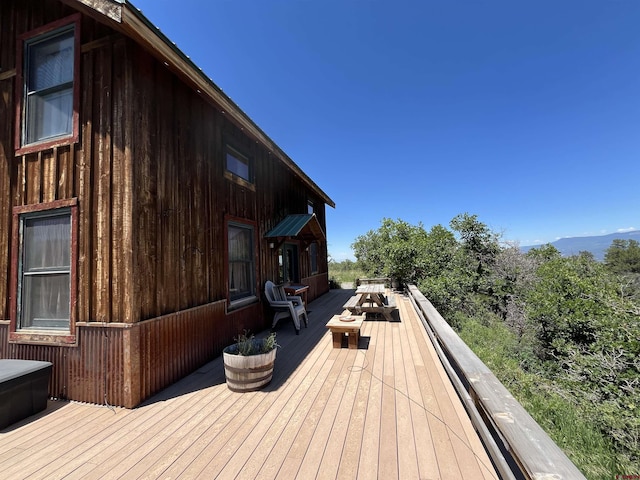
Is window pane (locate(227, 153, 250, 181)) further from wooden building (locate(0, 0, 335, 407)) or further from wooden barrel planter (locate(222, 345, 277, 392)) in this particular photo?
wooden barrel planter (locate(222, 345, 277, 392))

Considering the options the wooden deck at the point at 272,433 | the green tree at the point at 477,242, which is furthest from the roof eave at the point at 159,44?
the green tree at the point at 477,242

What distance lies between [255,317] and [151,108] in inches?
155

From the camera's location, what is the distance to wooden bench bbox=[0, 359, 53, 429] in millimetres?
2404

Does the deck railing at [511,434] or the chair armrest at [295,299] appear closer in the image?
the deck railing at [511,434]

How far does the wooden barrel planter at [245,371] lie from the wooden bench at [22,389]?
5.91 ft

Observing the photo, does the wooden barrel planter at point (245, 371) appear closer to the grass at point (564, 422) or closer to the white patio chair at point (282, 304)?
the white patio chair at point (282, 304)

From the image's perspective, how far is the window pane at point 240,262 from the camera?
4.84m

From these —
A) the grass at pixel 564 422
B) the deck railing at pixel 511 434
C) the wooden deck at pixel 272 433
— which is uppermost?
the deck railing at pixel 511 434

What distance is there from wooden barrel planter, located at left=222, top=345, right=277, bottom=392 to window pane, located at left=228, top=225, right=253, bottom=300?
1835 millimetres

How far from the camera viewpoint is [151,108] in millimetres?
3172

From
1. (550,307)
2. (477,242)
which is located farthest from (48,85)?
(477,242)

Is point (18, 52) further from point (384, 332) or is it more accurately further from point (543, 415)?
point (543, 415)

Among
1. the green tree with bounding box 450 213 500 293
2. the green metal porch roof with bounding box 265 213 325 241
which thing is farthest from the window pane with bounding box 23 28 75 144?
the green tree with bounding box 450 213 500 293

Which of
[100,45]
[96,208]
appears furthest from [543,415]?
[100,45]
